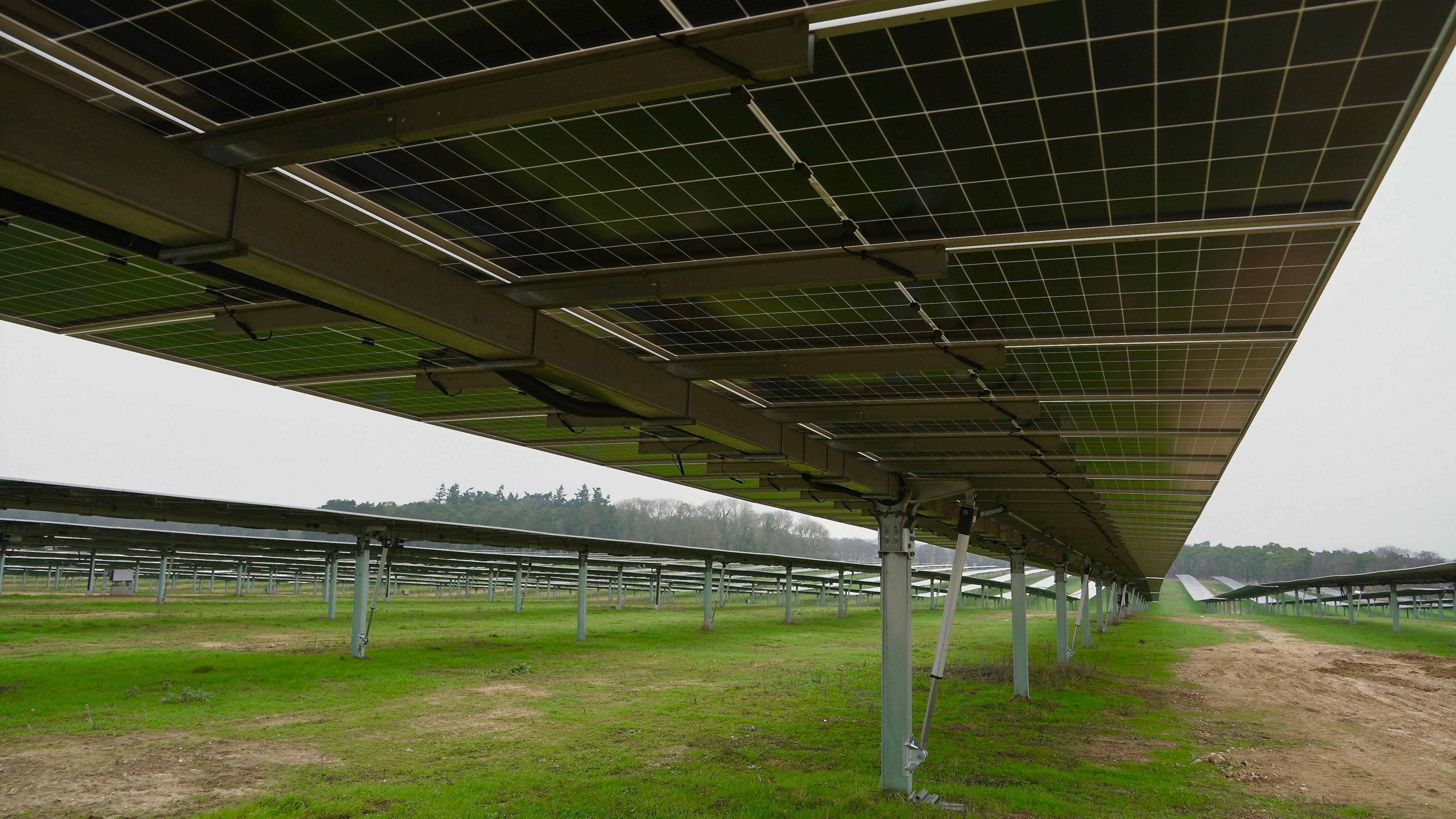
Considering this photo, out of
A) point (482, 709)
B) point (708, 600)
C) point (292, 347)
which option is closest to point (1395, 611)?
point (708, 600)

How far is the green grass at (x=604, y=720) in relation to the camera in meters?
17.2

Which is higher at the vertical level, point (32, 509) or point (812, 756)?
point (32, 509)

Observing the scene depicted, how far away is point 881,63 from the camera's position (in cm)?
609

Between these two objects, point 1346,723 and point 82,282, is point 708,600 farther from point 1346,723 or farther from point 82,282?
point 82,282

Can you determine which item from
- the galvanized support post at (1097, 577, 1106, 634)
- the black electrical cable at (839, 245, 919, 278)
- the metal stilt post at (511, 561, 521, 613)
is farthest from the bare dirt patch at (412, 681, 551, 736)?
the galvanized support post at (1097, 577, 1106, 634)

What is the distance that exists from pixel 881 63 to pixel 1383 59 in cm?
327

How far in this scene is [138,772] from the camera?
1802 centimetres

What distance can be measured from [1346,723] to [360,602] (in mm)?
40122

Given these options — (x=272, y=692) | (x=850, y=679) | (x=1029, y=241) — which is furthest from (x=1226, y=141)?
(x=850, y=679)

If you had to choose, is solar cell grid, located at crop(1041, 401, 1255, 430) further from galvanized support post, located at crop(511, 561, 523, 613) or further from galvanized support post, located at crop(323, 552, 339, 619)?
A: galvanized support post, located at crop(511, 561, 523, 613)

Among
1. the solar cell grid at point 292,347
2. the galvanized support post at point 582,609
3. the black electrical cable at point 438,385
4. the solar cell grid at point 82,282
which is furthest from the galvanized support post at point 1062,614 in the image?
the solar cell grid at point 82,282

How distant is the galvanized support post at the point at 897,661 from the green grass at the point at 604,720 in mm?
668

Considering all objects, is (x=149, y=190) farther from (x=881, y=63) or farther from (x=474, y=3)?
(x=881, y=63)

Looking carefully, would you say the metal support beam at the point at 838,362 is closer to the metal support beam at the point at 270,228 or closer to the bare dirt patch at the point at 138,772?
the metal support beam at the point at 270,228
